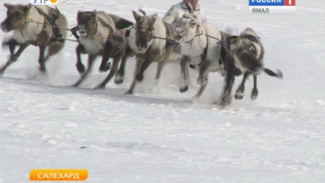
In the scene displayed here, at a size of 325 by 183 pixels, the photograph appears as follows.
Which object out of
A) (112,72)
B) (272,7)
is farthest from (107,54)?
(272,7)

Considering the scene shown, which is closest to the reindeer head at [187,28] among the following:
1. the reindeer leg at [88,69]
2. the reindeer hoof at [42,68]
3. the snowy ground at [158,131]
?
the snowy ground at [158,131]

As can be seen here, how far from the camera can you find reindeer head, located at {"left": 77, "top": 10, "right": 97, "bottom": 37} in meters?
11.0

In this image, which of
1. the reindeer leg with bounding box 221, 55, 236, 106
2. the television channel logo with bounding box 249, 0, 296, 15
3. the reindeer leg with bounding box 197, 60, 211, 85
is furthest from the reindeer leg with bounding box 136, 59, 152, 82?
the television channel logo with bounding box 249, 0, 296, 15

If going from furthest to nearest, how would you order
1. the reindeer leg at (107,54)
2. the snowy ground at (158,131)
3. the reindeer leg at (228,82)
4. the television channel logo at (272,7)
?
the television channel logo at (272,7), the reindeer leg at (107,54), the reindeer leg at (228,82), the snowy ground at (158,131)

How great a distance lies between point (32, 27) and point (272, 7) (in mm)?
17763

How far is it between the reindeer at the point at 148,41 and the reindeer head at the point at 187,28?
0.45 m

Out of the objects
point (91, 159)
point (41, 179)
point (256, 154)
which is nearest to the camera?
point (41, 179)

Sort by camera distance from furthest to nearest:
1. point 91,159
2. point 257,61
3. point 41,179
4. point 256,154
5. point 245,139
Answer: point 257,61 → point 245,139 → point 256,154 → point 91,159 → point 41,179

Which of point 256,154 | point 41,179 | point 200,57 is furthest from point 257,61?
point 41,179

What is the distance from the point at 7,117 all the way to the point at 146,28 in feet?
8.97

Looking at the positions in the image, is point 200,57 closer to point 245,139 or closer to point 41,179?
point 245,139

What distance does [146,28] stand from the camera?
34.6ft

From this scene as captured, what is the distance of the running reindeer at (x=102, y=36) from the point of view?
432 inches

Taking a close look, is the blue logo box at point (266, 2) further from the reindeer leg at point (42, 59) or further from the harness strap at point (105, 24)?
the harness strap at point (105, 24)
